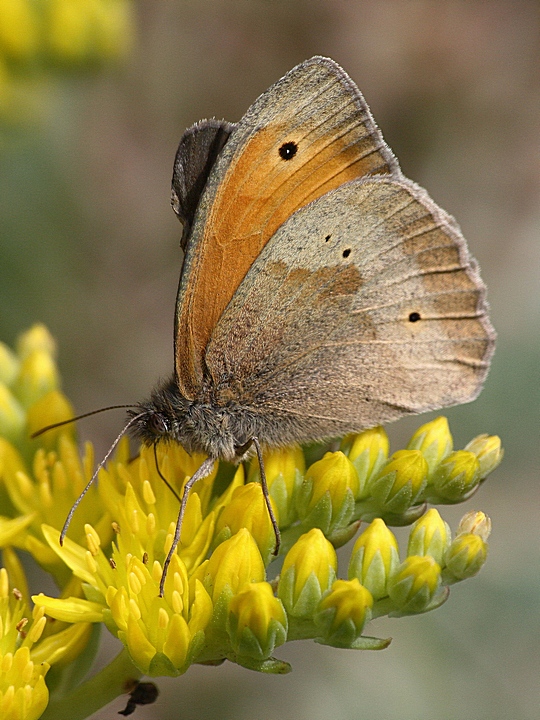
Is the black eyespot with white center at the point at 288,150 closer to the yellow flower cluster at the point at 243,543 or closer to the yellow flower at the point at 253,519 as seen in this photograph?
the yellow flower cluster at the point at 243,543

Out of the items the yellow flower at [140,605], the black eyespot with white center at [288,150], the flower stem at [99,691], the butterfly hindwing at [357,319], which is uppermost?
the black eyespot with white center at [288,150]

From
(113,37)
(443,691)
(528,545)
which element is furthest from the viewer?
(113,37)

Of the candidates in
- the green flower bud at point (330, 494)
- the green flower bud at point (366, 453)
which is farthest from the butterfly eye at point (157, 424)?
the green flower bud at point (366, 453)

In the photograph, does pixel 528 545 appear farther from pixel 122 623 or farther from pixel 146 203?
pixel 146 203

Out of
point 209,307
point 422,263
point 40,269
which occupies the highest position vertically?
point 40,269

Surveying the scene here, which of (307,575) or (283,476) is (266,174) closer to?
(283,476)

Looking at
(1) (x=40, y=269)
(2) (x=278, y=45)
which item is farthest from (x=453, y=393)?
(2) (x=278, y=45)

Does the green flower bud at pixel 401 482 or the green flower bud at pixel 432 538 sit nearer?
the green flower bud at pixel 432 538

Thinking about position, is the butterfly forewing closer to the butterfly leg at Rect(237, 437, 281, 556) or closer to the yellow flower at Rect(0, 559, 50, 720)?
the butterfly leg at Rect(237, 437, 281, 556)
